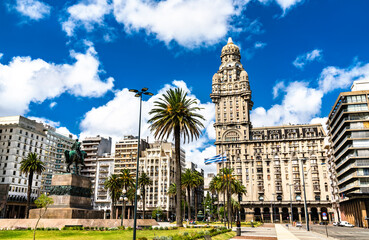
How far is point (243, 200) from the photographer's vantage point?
125938mm

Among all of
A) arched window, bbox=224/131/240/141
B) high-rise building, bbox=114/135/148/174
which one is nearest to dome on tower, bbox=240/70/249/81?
arched window, bbox=224/131/240/141

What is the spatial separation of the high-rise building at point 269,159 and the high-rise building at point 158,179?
2469cm

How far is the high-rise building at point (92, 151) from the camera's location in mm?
152125

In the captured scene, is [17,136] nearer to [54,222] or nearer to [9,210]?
[9,210]

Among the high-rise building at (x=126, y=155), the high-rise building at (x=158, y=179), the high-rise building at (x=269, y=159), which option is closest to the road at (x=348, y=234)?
the high-rise building at (x=269, y=159)

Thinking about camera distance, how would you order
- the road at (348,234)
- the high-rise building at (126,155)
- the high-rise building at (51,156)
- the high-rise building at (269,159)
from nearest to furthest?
the road at (348,234), the high-rise building at (269,159), the high-rise building at (51,156), the high-rise building at (126,155)

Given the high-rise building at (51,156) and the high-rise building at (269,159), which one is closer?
the high-rise building at (269,159)

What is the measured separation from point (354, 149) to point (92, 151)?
119 m

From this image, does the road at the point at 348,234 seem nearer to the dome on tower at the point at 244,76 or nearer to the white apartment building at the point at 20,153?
the dome on tower at the point at 244,76

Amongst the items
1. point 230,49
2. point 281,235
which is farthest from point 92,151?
point 281,235

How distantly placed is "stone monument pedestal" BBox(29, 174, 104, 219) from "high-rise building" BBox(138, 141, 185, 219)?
91.0m

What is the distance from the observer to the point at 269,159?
128 metres

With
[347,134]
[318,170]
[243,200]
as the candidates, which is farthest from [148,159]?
[347,134]

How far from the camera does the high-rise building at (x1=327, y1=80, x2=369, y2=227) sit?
75875 millimetres
